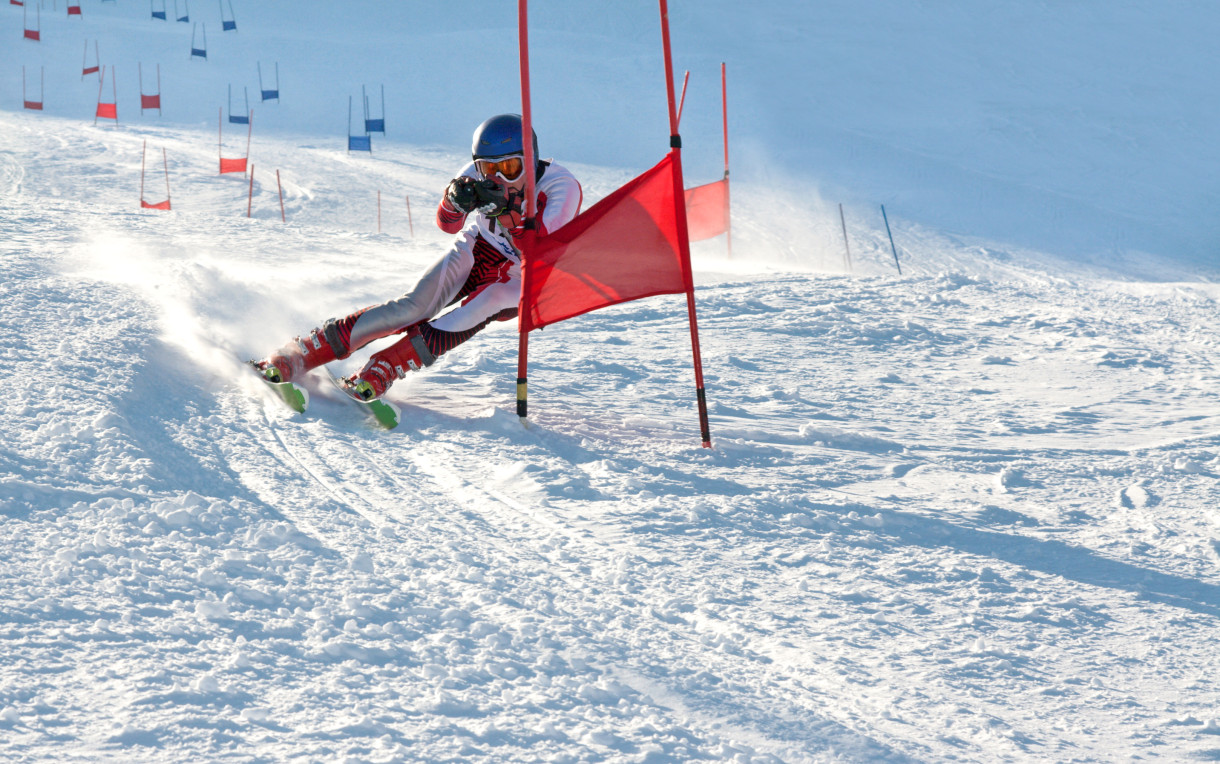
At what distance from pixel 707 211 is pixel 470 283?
21.4ft

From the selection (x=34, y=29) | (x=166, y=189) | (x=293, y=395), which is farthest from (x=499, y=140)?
(x=34, y=29)

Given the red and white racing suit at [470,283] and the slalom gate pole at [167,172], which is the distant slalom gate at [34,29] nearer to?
the slalom gate pole at [167,172]

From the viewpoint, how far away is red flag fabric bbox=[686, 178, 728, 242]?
11.1m

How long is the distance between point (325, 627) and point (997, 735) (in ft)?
5.18

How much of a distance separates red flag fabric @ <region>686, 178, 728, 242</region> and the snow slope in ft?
12.9

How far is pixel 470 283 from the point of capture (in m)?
5.04

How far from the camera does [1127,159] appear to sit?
23.8m

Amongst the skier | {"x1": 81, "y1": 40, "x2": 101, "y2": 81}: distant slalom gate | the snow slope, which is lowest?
the snow slope

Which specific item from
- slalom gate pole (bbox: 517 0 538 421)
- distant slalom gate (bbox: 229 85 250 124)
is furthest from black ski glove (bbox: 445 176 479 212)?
distant slalom gate (bbox: 229 85 250 124)

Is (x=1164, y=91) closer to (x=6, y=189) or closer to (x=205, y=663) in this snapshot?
(x=6, y=189)

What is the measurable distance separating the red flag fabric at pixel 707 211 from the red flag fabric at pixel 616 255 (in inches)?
265

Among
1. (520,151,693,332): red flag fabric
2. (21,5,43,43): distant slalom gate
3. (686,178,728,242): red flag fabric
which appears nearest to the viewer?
(520,151,693,332): red flag fabric

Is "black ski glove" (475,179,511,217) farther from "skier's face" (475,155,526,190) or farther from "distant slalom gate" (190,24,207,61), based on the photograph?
"distant slalom gate" (190,24,207,61)

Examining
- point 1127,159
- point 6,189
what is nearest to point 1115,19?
point 1127,159
